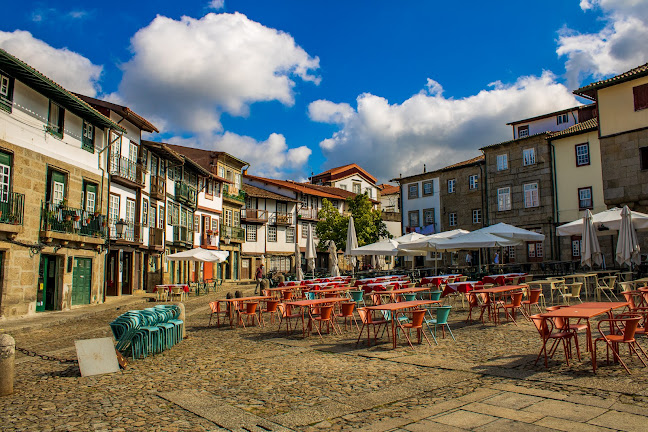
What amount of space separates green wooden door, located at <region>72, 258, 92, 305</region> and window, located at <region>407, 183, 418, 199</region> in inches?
1153

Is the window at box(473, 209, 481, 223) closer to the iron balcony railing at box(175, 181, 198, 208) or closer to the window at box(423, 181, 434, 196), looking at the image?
the window at box(423, 181, 434, 196)

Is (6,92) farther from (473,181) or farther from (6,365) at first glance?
(473,181)

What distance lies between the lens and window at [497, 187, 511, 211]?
36.0 meters

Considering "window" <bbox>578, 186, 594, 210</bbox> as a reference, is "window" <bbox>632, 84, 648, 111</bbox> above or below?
above

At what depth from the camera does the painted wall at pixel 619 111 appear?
75.0 feet

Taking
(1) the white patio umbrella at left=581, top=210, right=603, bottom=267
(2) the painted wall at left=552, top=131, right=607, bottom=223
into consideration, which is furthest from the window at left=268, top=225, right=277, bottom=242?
(1) the white patio umbrella at left=581, top=210, right=603, bottom=267

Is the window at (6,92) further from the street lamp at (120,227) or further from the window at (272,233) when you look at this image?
the window at (272,233)

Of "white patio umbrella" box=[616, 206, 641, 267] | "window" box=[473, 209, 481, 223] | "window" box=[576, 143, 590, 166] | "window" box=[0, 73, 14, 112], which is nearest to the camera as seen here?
"white patio umbrella" box=[616, 206, 641, 267]

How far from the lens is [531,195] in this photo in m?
34.5

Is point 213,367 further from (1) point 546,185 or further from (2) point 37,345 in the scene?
(1) point 546,185

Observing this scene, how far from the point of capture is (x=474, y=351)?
894 centimetres

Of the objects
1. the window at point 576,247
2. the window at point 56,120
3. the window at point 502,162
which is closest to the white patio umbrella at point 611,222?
the window at point 576,247

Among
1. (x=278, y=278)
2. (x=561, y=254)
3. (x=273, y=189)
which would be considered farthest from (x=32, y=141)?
(x=273, y=189)

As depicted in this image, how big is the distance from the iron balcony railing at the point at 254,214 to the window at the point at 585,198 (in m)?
26.9
